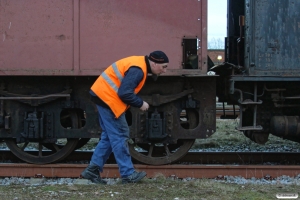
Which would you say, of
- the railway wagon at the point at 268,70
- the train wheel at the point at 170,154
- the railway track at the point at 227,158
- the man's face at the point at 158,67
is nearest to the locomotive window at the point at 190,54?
the railway wagon at the point at 268,70

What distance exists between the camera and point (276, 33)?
6.60m

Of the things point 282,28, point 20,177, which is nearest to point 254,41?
point 282,28

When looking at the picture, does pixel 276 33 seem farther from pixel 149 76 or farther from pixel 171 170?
pixel 171 170

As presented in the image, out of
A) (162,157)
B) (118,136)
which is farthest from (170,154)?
(118,136)

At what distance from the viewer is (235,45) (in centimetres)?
766

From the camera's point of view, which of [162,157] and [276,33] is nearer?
[276,33]

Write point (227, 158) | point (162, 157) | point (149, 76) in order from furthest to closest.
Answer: point (227, 158) → point (162, 157) → point (149, 76)

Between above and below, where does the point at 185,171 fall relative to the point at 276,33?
below

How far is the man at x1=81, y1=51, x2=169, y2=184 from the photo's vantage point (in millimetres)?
5199

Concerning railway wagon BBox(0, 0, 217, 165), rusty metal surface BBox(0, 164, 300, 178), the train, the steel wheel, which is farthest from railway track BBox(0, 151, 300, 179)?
railway wagon BBox(0, 0, 217, 165)

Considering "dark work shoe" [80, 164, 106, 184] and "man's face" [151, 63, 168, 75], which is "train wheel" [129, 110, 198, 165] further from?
"man's face" [151, 63, 168, 75]

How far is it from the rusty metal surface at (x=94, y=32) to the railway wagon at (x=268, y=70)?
30.4 inches

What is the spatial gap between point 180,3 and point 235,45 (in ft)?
5.62

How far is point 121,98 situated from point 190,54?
5.42 feet
